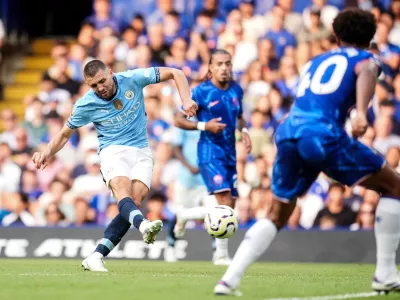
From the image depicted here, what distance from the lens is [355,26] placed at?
729cm

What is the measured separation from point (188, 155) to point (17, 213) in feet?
10.8

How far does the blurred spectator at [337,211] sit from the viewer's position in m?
14.8

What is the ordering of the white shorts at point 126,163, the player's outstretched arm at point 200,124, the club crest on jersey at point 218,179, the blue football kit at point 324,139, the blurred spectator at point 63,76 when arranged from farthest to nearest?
the blurred spectator at point 63,76, the club crest on jersey at point 218,179, the player's outstretched arm at point 200,124, the white shorts at point 126,163, the blue football kit at point 324,139

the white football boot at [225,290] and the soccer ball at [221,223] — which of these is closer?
the white football boot at [225,290]

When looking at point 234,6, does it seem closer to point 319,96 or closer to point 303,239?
point 303,239

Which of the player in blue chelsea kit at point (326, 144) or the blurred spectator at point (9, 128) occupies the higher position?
the player in blue chelsea kit at point (326, 144)

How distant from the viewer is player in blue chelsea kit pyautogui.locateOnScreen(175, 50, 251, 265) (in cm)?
1202

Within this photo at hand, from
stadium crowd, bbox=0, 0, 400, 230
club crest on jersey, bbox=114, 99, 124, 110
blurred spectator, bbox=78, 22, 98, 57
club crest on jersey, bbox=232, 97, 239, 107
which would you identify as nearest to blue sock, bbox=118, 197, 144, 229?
club crest on jersey, bbox=114, 99, 124, 110

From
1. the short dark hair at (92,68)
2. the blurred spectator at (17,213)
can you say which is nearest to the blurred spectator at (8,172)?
the blurred spectator at (17,213)

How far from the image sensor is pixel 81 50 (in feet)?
64.9

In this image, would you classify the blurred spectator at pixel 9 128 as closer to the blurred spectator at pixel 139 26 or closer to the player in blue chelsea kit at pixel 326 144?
the blurred spectator at pixel 139 26

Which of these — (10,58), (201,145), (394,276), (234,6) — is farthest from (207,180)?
(10,58)

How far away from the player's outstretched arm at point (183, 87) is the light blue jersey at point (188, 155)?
14.8ft

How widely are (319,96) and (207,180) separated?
5.06 meters
